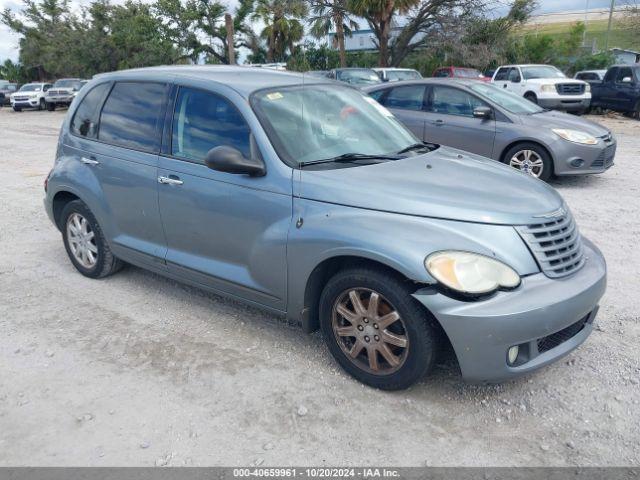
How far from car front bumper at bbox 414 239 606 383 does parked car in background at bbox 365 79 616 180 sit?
16.3 feet

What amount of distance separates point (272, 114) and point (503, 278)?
179 centimetres

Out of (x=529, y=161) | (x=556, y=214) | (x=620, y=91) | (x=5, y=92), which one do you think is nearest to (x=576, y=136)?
(x=529, y=161)

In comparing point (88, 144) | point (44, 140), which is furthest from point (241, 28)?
point (88, 144)

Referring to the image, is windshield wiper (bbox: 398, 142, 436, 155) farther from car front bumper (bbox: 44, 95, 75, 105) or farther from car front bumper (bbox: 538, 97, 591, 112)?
car front bumper (bbox: 44, 95, 75, 105)

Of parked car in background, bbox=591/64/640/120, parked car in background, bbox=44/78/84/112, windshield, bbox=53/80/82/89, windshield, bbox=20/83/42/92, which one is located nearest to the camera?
parked car in background, bbox=591/64/640/120

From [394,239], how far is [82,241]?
3186 millimetres

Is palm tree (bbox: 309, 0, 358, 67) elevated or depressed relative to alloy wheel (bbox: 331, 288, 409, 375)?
elevated

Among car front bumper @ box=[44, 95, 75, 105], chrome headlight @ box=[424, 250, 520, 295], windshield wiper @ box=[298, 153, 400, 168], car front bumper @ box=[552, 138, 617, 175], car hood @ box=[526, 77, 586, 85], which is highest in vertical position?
windshield wiper @ box=[298, 153, 400, 168]

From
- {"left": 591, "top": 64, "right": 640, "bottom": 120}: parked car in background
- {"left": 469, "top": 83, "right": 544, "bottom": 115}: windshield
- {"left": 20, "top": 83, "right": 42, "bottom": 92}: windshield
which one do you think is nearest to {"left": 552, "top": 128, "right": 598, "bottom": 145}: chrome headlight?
{"left": 469, "top": 83, "right": 544, "bottom": 115}: windshield

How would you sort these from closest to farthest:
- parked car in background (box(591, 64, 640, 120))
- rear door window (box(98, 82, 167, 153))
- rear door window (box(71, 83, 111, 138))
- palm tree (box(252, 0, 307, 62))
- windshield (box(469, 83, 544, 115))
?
rear door window (box(98, 82, 167, 153))
rear door window (box(71, 83, 111, 138))
windshield (box(469, 83, 544, 115))
parked car in background (box(591, 64, 640, 120))
palm tree (box(252, 0, 307, 62))

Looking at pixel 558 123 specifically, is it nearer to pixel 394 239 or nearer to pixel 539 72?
pixel 394 239

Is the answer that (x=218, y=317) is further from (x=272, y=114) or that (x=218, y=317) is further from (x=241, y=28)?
(x=241, y=28)

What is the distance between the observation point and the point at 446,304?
2.86 metres

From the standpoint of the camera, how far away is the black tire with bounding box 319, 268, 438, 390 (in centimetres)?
299
